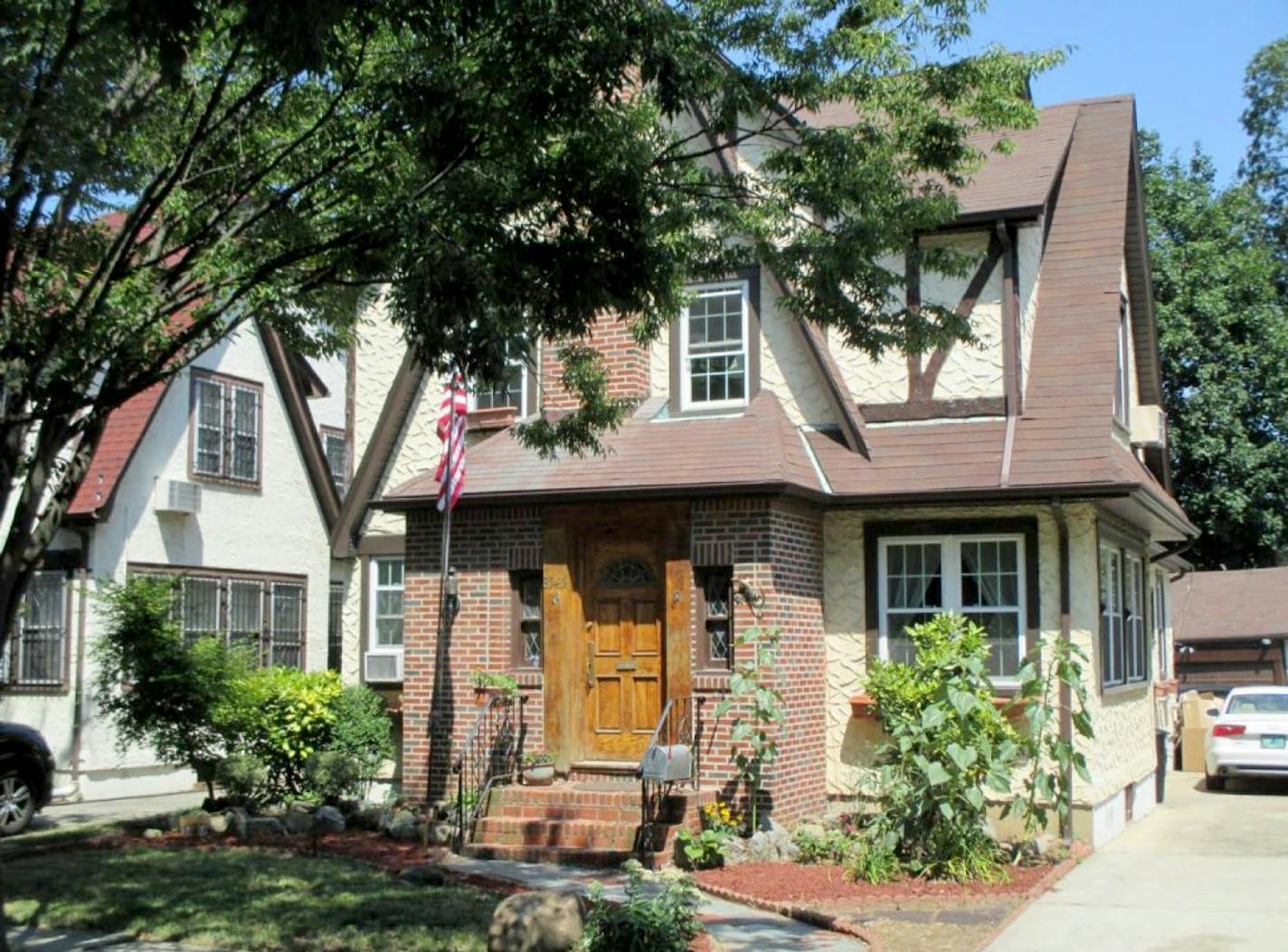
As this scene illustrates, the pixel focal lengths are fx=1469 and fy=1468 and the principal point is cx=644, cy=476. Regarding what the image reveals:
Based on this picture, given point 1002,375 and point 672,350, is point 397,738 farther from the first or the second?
point 1002,375

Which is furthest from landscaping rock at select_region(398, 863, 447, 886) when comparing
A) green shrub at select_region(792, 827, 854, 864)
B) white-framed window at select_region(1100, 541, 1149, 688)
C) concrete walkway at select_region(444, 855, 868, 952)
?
white-framed window at select_region(1100, 541, 1149, 688)

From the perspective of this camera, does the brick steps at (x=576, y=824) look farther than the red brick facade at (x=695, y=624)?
No

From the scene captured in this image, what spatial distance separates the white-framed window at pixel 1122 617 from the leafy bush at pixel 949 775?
9.88 ft

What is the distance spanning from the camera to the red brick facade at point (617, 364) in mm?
15461

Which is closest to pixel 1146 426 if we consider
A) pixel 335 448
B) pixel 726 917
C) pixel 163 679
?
pixel 726 917

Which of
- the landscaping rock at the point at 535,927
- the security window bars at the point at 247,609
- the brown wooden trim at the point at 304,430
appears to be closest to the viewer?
the landscaping rock at the point at 535,927

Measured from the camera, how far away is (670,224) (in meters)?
9.78

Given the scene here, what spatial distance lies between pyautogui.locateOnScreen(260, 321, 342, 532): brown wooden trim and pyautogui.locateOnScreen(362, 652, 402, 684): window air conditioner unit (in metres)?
5.66

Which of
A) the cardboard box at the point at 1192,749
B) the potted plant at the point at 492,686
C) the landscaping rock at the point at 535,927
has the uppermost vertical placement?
the potted plant at the point at 492,686

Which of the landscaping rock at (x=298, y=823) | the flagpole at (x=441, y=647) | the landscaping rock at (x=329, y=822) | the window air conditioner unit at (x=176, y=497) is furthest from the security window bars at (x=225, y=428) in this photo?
the landscaping rock at (x=329, y=822)

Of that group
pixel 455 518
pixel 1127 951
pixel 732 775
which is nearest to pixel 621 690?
pixel 732 775

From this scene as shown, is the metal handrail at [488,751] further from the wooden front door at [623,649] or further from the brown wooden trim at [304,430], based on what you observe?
the brown wooden trim at [304,430]

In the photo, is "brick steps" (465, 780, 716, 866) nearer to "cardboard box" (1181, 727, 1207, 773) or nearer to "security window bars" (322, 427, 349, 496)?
"cardboard box" (1181, 727, 1207, 773)

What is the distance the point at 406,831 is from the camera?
1434cm
